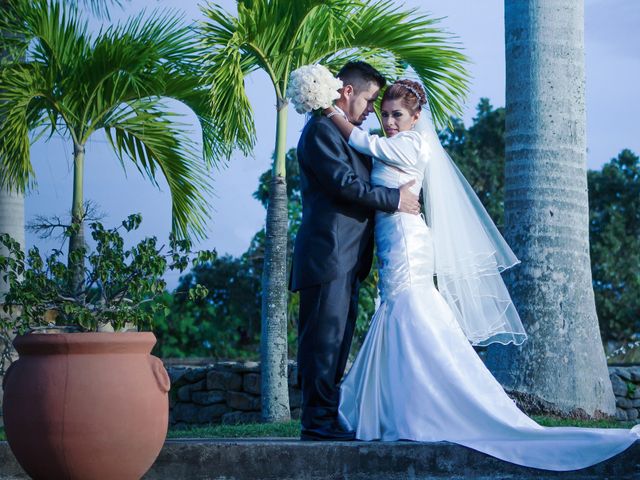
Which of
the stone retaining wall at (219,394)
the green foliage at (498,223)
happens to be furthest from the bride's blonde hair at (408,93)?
the green foliage at (498,223)

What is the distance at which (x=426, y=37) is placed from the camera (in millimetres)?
10055

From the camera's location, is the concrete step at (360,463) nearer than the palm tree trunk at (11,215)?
Yes

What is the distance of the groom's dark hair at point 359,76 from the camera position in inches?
193

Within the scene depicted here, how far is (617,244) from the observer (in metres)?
22.7

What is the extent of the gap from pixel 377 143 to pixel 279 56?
5190 millimetres

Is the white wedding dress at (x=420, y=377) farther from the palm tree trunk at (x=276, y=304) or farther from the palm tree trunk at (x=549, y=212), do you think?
the palm tree trunk at (x=276, y=304)

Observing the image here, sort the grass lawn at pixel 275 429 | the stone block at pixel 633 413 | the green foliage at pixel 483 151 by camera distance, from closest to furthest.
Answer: the grass lawn at pixel 275 429
the stone block at pixel 633 413
the green foliage at pixel 483 151

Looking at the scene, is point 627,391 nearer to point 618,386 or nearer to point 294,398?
point 618,386

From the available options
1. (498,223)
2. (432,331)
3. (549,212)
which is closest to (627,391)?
(549,212)

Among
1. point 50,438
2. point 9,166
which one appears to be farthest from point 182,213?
point 50,438

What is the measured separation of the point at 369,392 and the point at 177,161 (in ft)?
23.8

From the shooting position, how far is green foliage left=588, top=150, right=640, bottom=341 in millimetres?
22375

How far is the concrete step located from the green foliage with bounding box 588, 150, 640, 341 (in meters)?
18.5

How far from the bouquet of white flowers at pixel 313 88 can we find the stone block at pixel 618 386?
6.75m
